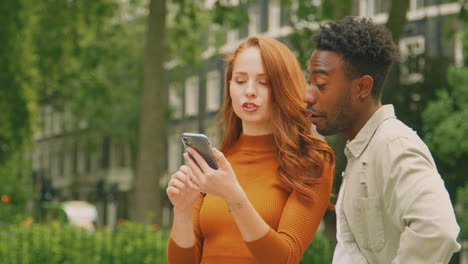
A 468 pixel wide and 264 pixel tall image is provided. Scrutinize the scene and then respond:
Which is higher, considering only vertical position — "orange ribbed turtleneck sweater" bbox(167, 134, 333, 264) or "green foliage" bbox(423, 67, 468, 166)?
"orange ribbed turtleneck sweater" bbox(167, 134, 333, 264)

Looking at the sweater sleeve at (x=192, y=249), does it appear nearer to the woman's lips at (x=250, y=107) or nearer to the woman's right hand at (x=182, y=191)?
the woman's right hand at (x=182, y=191)

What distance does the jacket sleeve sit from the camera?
8.43ft

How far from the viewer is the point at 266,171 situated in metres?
3.93

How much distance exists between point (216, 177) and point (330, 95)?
1.73 feet

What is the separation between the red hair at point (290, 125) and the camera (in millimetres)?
3791

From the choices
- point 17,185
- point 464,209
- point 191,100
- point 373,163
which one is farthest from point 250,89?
point 191,100

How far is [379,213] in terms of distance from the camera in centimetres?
282

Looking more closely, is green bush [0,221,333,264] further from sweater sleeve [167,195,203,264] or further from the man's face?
the man's face

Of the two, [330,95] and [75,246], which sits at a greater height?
[330,95]

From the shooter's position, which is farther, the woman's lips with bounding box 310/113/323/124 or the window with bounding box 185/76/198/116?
the window with bounding box 185/76/198/116

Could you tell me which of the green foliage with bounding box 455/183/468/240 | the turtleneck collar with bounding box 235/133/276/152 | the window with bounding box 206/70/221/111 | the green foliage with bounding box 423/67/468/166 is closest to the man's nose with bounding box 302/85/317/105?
the turtleneck collar with bounding box 235/133/276/152

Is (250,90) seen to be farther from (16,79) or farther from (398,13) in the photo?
(16,79)

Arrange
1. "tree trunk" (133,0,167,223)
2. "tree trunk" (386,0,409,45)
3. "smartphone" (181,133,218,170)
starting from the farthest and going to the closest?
"tree trunk" (133,0,167,223)
"tree trunk" (386,0,409,45)
"smartphone" (181,133,218,170)

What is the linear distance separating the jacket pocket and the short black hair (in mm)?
351
